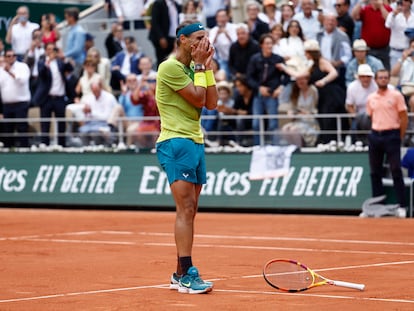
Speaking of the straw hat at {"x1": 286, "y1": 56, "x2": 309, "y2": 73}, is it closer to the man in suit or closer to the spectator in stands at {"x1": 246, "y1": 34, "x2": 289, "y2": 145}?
the spectator in stands at {"x1": 246, "y1": 34, "x2": 289, "y2": 145}

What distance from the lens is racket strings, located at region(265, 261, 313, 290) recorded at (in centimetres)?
960

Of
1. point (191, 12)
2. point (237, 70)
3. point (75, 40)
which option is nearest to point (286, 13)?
point (237, 70)

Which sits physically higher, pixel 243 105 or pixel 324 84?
pixel 324 84

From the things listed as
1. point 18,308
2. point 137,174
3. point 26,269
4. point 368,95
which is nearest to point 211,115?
point 137,174

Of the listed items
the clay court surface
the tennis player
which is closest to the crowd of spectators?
the clay court surface

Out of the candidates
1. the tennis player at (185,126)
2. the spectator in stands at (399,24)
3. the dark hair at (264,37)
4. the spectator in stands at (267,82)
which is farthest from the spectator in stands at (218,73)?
the tennis player at (185,126)

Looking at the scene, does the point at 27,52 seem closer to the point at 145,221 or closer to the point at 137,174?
the point at 137,174

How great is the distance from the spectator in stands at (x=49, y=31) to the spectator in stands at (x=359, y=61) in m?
7.52

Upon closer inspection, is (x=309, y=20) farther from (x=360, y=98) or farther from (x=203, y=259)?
(x=203, y=259)

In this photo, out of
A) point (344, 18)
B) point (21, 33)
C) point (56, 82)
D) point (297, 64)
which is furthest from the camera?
point (21, 33)

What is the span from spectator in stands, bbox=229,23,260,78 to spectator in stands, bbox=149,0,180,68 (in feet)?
7.76

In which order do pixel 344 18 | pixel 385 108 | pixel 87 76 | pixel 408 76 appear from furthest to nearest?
pixel 87 76, pixel 344 18, pixel 408 76, pixel 385 108

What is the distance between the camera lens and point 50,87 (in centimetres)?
2361

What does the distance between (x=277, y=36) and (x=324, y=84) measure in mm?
1904
